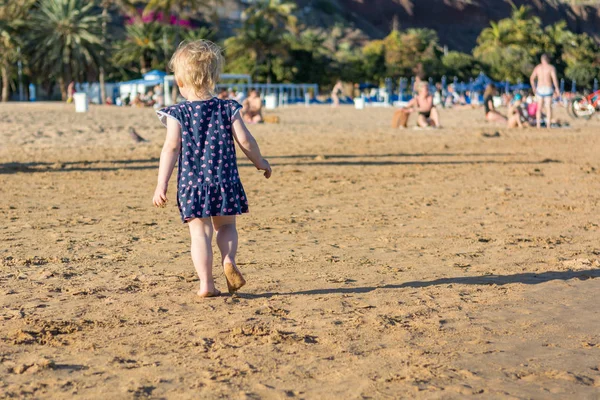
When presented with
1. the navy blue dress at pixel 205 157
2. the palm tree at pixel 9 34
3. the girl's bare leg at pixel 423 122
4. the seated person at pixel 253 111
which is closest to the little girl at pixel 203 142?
the navy blue dress at pixel 205 157

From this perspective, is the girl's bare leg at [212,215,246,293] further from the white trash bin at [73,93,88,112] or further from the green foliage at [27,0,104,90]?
the green foliage at [27,0,104,90]

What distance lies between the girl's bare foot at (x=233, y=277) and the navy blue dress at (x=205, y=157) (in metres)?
0.28

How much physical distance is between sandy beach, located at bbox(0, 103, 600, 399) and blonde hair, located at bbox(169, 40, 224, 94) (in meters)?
1.12

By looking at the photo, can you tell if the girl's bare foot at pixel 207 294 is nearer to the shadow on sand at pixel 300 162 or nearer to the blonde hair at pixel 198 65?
the blonde hair at pixel 198 65

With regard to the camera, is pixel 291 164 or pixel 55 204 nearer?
pixel 55 204

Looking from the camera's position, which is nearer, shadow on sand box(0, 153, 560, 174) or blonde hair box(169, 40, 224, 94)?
blonde hair box(169, 40, 224, 94)

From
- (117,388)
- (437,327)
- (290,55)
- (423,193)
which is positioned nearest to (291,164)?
(423,193)

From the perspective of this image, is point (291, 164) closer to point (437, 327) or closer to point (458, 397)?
point (437, 327)

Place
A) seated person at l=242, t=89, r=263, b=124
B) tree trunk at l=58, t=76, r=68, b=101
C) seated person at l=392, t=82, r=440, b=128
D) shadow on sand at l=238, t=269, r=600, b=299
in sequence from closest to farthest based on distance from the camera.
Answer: shadow on sand at l=238, t=269, r=600, b=299 < seated person at l=392, t=82, r=440, b=128 < seated person at l=242, t=89, r=263, b=124 < tree trunk at l=58, t=76, r=68, b=101

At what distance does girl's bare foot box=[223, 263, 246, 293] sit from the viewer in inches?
182

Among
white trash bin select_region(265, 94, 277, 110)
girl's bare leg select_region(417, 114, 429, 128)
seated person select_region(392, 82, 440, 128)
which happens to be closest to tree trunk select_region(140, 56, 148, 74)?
white trash bin select_region(265, 94, 277, 110)

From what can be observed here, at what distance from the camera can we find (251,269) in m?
5.47

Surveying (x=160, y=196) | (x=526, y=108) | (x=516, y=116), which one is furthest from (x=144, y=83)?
(x=160, y=196)

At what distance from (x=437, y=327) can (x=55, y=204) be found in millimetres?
5381
